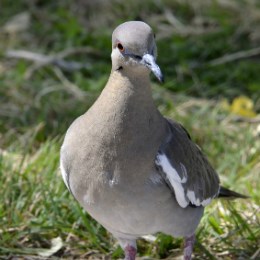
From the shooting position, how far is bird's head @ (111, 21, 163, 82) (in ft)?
11.3

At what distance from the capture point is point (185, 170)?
387 cm

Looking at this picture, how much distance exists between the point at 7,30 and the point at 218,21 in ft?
6.17

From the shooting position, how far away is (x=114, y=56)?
3568 millimetres

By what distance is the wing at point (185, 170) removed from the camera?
372cm

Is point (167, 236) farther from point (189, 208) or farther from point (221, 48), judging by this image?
point (221, 48)

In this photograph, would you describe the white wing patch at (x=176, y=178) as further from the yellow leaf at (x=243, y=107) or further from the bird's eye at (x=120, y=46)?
the yellow leaf at (x=243, y=107)

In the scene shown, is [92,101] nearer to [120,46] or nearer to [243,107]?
[243,107]

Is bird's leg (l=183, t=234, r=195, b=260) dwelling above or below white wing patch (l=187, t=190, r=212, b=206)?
below

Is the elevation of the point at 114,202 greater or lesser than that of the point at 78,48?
greater

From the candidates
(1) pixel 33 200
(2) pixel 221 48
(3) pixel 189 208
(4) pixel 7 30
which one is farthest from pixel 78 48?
(3) pixel 189 208

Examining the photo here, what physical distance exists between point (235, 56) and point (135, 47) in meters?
3.63

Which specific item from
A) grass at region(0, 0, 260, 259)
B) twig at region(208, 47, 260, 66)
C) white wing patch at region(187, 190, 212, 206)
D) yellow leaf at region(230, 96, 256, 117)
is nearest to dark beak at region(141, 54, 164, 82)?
white wing patch at region(187, 190, 212, 206)

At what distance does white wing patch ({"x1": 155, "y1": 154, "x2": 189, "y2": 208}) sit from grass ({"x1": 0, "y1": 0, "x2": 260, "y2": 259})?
1.81 ft

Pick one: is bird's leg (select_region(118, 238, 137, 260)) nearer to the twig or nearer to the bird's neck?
the bird's neck
